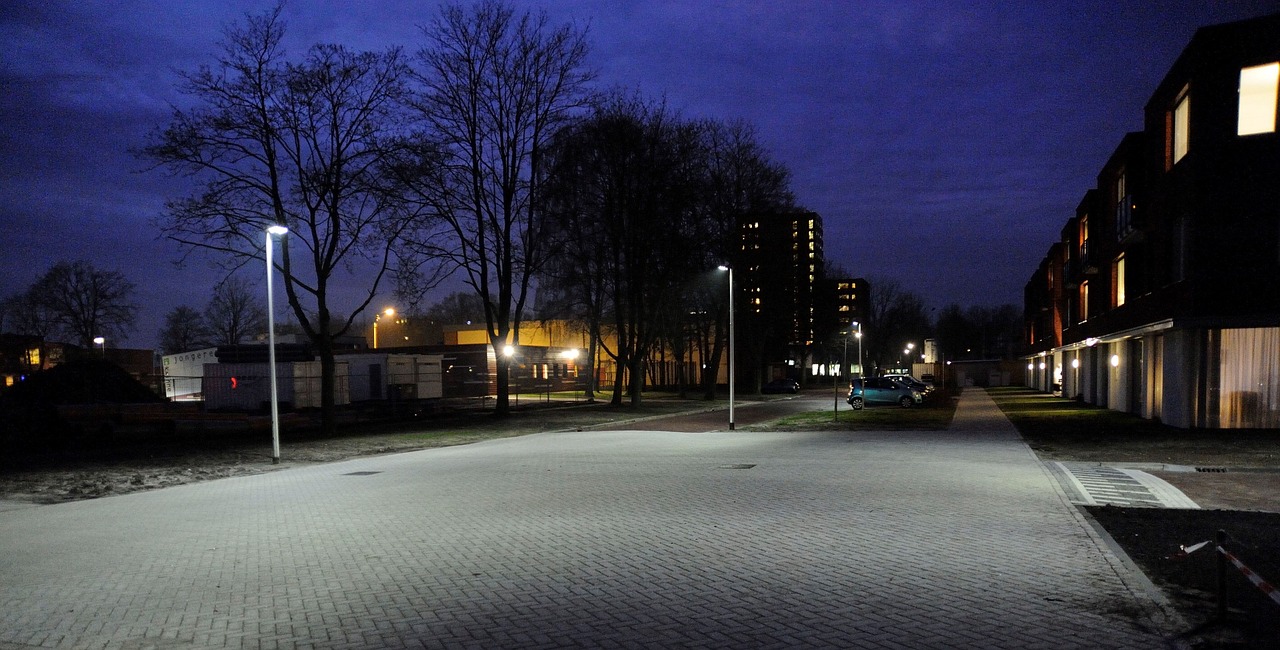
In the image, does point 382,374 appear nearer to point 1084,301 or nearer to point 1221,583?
point 1084,301

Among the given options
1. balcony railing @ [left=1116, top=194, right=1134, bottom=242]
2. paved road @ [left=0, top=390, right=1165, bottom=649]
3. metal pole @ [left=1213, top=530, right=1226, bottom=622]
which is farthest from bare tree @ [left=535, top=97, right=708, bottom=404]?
metal pole @ [left=1213, top=530, right=1226, bottom=622]

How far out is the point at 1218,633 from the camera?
593 cm

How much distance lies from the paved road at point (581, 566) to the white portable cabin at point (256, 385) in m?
26.5

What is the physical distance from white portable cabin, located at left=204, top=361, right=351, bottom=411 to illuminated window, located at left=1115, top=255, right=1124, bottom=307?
3603cm

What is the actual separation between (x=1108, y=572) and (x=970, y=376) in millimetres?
93689

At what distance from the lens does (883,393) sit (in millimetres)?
44719

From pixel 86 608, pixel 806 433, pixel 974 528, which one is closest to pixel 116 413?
pixel 806 433

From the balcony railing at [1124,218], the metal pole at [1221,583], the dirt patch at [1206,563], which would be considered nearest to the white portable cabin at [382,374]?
the balcony railing at [1124,218]

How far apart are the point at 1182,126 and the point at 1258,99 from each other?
2.10 m

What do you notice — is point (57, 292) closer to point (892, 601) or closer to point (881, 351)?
point (892, 601)

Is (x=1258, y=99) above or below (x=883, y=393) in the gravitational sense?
above

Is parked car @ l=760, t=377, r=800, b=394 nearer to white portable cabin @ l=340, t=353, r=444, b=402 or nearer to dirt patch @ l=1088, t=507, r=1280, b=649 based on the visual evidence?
white portable cabin @ l=340, t=353, r=444, b=402

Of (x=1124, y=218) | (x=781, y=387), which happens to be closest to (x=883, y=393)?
(x=1124, y=218)

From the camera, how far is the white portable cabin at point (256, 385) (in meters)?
40.0
